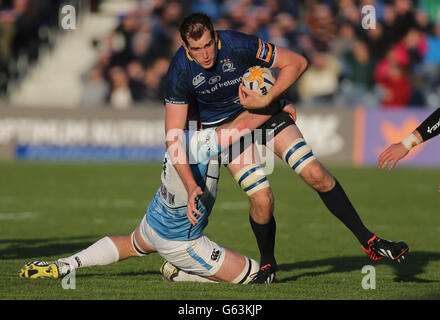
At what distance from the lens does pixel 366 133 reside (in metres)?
19.4

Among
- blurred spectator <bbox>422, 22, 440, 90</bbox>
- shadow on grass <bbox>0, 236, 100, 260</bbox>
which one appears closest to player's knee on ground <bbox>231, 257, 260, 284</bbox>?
shadow on grass <bbox>0, 236, 100, 260</bbox>

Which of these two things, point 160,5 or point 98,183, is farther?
point 160,5

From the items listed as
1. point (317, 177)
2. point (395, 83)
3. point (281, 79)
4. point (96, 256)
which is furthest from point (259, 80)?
point (395, 83)

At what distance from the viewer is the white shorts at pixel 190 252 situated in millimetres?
6629

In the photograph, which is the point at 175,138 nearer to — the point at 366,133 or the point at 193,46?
the point at 193,46

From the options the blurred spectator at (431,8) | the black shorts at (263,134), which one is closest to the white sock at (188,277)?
the black shorts at (263,134)

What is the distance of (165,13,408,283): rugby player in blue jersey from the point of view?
22.1 feet

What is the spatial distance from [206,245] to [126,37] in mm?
15034

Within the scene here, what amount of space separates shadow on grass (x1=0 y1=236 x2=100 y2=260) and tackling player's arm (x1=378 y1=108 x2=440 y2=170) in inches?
140

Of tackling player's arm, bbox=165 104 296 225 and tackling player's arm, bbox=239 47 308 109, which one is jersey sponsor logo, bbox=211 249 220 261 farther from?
tackling player's arm, bbox=239 47 308 109

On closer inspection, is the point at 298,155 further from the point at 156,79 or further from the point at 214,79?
the point at 156,79
